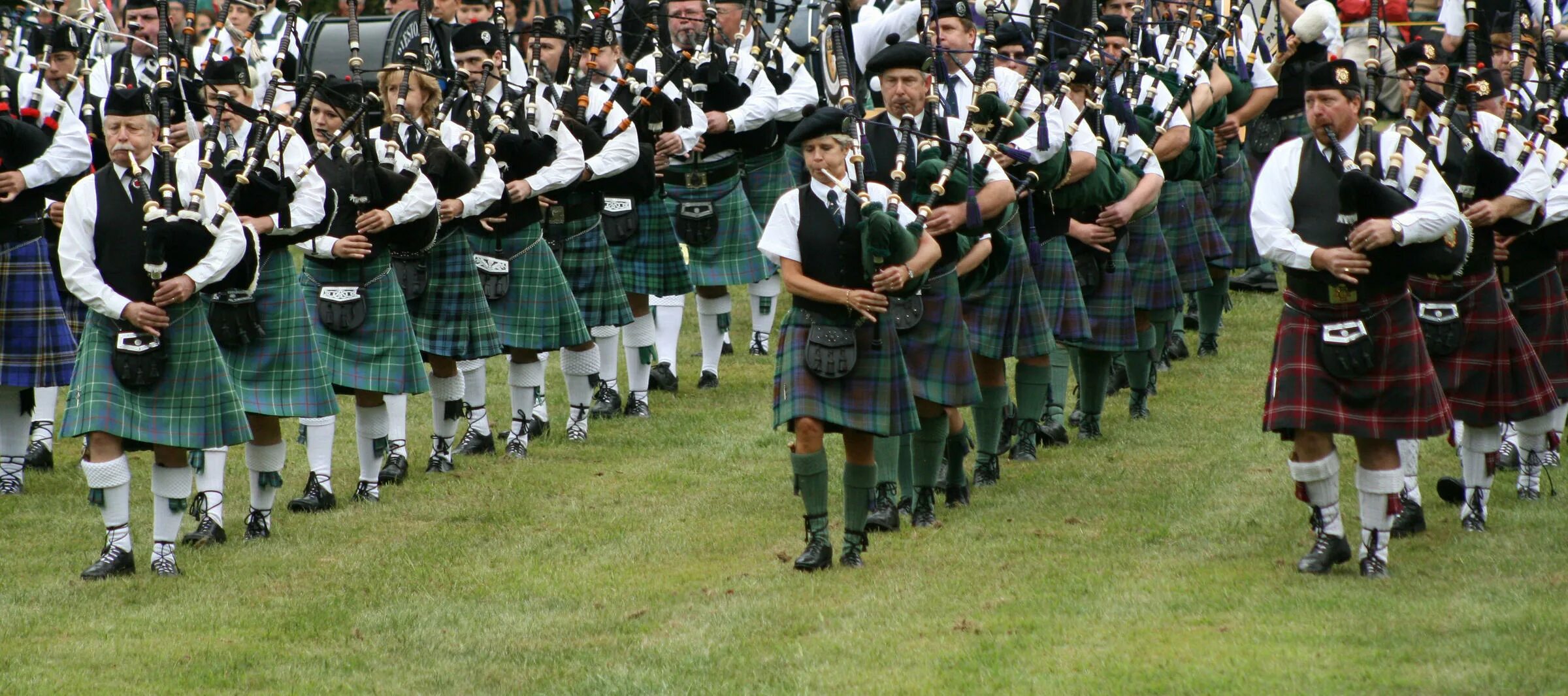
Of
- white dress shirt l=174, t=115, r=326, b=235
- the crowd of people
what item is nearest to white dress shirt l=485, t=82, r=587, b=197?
the crowd of people

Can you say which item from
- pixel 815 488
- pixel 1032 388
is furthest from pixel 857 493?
pixel 1032 388

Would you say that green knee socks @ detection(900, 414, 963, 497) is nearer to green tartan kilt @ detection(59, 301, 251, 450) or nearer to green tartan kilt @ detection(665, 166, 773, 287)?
green tartan kilt @ detection(59, 301, 251, 450)

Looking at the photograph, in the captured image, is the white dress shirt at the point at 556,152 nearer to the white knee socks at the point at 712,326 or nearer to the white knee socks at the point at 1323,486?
the white knee socks at the point at 712,326

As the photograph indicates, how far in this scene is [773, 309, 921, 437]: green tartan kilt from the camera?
209 inches

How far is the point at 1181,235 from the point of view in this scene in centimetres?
839

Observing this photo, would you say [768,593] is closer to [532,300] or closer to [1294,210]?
[1294,210]

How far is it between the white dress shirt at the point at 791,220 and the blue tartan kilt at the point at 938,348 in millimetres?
554

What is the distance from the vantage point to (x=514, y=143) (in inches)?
287

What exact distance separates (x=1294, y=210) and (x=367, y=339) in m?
3.18

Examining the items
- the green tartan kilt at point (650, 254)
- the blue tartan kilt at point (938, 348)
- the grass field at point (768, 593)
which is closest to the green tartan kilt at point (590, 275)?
the green tartan kilt at point (650, 254)

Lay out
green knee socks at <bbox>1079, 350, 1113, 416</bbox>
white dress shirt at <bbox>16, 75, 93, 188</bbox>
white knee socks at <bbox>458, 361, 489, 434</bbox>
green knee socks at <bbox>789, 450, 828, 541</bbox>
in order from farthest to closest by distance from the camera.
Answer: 1. green knee socks at <bbox>1079, 350, 1113, 416</bbox>
2. white knee socks at <bbox>458, 361, 489, 434</bbox>
3. white dress shirt at <bbox>16, 75, 93, 188</bbox>
4. green knee socks at <bbox>789, 450, 828, 541</bbox>

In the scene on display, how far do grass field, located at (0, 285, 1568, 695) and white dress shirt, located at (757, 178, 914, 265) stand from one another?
0.94m

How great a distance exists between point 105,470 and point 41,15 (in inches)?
173

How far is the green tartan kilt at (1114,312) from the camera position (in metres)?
7.31
